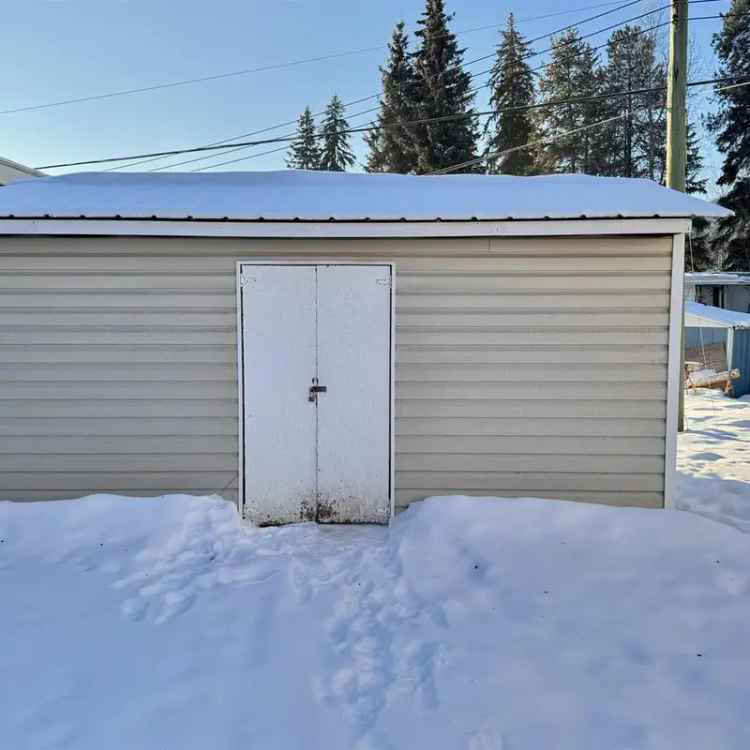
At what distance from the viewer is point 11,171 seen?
889 cm

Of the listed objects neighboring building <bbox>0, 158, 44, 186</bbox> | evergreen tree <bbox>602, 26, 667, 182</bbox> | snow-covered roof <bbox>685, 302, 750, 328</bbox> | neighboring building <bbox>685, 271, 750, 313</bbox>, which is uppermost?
evergreen tree <bbox>602, 26, 667, 182</bbox>

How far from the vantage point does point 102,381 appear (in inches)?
177

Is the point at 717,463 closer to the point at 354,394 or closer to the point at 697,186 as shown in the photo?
the point at 354,394

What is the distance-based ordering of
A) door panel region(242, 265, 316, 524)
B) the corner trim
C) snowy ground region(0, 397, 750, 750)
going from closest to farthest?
snowy ground region(0, 397, 750, 750), the corner trim, door panel region(242, 265, 316, 524)

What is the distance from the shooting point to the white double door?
446 cm

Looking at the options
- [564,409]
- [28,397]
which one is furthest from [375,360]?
[28,397]

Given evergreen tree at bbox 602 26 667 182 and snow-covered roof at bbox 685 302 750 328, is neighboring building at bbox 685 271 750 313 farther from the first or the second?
snow-covered roof at bbox 685 302 750 328

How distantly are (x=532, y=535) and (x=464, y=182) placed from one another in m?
3.10

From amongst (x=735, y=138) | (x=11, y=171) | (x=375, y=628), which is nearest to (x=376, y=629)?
(x=375, y=628)

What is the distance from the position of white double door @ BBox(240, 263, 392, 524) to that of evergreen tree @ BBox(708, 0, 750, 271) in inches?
937

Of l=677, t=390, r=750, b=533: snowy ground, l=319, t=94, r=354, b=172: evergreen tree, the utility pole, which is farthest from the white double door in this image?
l=319, t=94, r=354, b=172: evergreen tree

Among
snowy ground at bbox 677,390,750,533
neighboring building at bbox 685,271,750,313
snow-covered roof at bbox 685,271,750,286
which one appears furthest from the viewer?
neighboring building at bbox 685,271,750,313

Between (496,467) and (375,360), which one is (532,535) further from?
(375,360)

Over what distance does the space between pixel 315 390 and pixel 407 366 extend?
751mm
